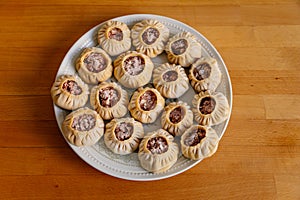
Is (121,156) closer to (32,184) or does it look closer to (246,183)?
(32,184)

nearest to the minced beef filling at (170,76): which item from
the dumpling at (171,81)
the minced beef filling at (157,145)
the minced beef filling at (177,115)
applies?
the dumpling at (171,81)

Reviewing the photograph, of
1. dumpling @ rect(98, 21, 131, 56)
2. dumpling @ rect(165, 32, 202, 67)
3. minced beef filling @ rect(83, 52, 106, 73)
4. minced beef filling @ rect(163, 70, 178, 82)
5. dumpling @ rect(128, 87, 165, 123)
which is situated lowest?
dumpling @ rect(128, 87, 165, 123)

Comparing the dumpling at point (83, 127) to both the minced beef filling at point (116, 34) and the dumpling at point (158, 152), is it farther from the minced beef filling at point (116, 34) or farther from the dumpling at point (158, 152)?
the minced beef filling at point (116, 34)

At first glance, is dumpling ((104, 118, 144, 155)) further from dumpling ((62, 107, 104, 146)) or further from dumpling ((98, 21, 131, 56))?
dumpling ((98, 21, 131, 56))

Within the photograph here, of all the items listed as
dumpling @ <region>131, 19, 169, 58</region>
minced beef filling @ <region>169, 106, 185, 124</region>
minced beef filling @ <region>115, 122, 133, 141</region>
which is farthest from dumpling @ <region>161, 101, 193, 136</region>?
dumpling @ <region>131, 19, 169, 58</region>

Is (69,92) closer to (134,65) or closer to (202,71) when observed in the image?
(134,65)
